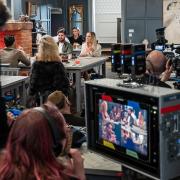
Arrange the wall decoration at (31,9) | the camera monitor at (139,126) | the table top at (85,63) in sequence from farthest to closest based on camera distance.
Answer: the wall decoration at (31,9)
the table top at (85,63)
the camera monitor at (139,126)

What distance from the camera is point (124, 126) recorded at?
83.5 inches

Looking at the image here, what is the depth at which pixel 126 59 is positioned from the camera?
2371mm

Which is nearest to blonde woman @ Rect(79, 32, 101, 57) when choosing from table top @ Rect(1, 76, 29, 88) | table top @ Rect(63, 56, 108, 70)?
table top @ Rect(63, 56, 108, 70)

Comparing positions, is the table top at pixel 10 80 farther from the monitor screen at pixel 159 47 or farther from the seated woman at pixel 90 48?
the seated woman at pixel 90 48

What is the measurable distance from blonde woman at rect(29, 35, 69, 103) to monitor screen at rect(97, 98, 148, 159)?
366cm

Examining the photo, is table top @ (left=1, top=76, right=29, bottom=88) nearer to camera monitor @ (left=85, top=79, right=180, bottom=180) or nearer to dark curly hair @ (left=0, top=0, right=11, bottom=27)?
camera monitor @ (left=85, top=79, right=180, bottom=180)

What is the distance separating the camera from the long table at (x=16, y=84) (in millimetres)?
5699

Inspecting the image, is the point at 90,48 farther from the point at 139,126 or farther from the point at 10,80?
the point at 139,126

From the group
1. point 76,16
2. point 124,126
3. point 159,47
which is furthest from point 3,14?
point 76,16

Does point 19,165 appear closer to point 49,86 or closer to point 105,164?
point 105,164

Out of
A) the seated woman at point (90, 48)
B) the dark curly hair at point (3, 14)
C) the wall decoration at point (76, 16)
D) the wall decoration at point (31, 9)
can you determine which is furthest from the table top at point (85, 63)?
the wall decoration at point (76, 16)

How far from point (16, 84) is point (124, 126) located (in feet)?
13.2

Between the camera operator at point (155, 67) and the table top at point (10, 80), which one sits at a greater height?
the camera operator at point (155, 67)

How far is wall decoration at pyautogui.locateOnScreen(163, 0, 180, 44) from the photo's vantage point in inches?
447
